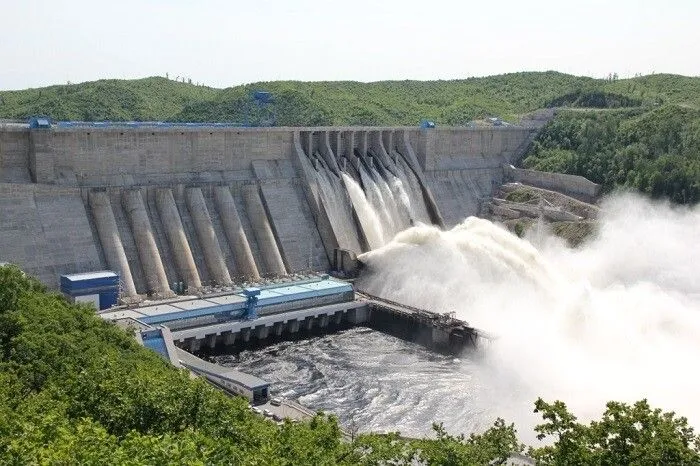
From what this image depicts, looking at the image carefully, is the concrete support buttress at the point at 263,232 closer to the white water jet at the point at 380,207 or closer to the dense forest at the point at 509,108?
the white water jet at the point at 380,207

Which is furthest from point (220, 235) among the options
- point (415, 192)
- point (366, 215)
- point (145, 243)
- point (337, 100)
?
point (337, 100)

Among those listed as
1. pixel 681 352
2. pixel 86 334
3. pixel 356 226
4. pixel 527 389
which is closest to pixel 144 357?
pixel 86 334

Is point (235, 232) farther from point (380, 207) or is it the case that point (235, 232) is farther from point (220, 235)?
point (380, 207)

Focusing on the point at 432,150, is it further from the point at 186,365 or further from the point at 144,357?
the point at 144,357

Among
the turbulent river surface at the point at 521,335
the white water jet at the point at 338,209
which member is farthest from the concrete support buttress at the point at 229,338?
the white water jet at the point at 338,209

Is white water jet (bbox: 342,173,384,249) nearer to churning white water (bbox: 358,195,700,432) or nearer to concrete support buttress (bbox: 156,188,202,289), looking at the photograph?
churning white water (bbox: 358,195,700,432)
